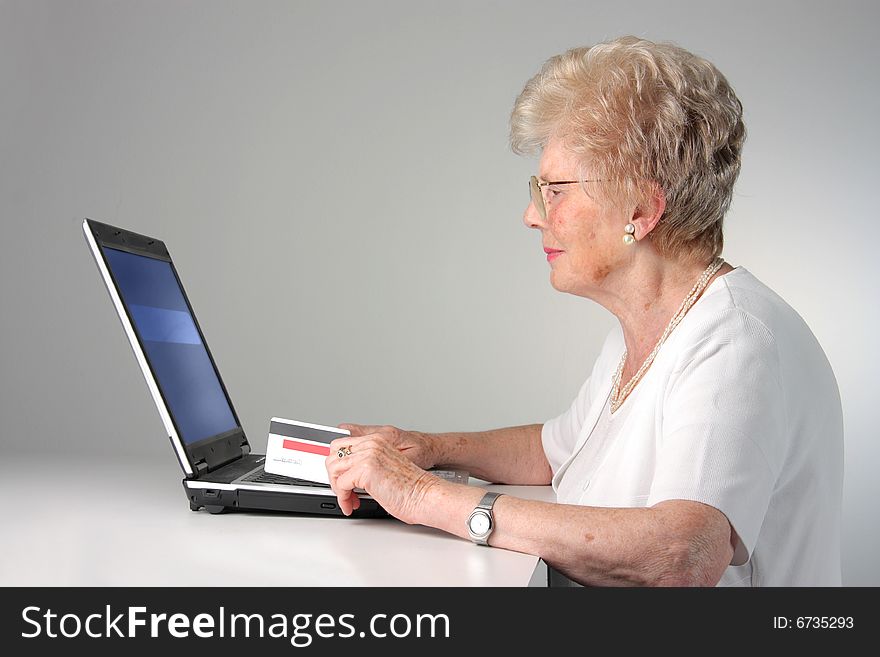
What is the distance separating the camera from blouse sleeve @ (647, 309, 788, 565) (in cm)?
111

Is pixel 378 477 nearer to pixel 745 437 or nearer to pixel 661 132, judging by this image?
pixel 745 437

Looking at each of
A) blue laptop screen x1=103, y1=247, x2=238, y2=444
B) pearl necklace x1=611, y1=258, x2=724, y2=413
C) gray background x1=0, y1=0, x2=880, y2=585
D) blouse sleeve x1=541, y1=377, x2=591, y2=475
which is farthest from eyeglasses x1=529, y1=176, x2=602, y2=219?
gray background x1=0, y1=0, x2=880, y2=585

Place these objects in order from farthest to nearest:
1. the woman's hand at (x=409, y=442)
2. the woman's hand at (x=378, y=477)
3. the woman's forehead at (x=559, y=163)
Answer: the woman's hand at (x=409, y=442) → the woman's forehead at (x=559, y=163) → the woman's hand at (x=378, y=477)

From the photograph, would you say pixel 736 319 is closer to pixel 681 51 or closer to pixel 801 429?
pixel 801 429

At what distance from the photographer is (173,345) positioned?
5.01 feet

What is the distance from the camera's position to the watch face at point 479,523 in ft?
3.80

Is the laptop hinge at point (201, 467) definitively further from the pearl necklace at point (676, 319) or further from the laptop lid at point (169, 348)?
the pearl necklace at point (676, 319)

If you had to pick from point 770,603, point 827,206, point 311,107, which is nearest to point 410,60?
point 311,107

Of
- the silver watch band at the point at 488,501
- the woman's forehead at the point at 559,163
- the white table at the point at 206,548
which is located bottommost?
the white table at the point at 206,548

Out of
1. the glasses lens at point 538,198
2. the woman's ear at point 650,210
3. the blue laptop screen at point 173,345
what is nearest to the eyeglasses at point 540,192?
the glasses lens at point 538,198

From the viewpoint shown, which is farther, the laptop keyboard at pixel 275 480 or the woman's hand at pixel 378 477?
the laptop keyboard at pixel 275 480

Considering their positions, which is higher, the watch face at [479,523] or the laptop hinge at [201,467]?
the laptop hinge at [201,467]

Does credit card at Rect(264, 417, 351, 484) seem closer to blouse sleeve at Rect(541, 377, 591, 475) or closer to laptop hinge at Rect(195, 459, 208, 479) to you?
laptop hinge at Rect(195, 459, 208, 479)

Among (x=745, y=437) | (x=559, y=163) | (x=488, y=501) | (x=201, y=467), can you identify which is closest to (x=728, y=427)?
(x=745, y=437)
